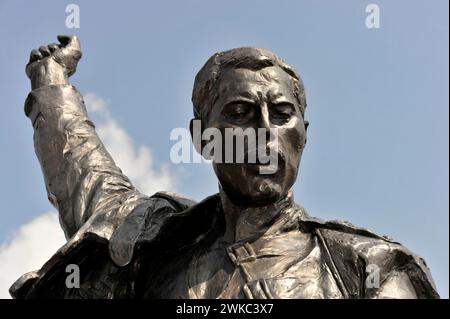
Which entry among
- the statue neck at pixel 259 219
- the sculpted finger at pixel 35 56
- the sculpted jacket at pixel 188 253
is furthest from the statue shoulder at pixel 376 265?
the sculpted finger at pixel 35 56

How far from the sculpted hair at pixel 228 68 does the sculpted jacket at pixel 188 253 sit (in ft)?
1.91

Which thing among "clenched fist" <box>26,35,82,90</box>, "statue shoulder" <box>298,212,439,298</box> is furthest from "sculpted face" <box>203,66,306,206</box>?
"clenched fist" <box>26,35,82,90</box>

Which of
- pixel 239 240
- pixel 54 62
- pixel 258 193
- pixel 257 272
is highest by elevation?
pixel 54 62

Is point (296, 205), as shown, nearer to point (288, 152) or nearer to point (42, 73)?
point (288, 152)

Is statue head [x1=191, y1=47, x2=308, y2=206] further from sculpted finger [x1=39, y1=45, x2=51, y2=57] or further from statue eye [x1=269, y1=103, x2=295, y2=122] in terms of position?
sculpted finger [x1=39, y1=45, x2=51, y2=57]

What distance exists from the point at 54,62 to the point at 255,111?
240 cm

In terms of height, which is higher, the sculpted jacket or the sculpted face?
the sculpted face

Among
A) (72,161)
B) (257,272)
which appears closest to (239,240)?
(257,272)

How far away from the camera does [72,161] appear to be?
783cm

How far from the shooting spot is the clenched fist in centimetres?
830

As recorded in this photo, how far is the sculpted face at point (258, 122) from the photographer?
20.9 ft

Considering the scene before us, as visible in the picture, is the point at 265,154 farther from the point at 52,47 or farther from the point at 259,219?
the point at 52,47
